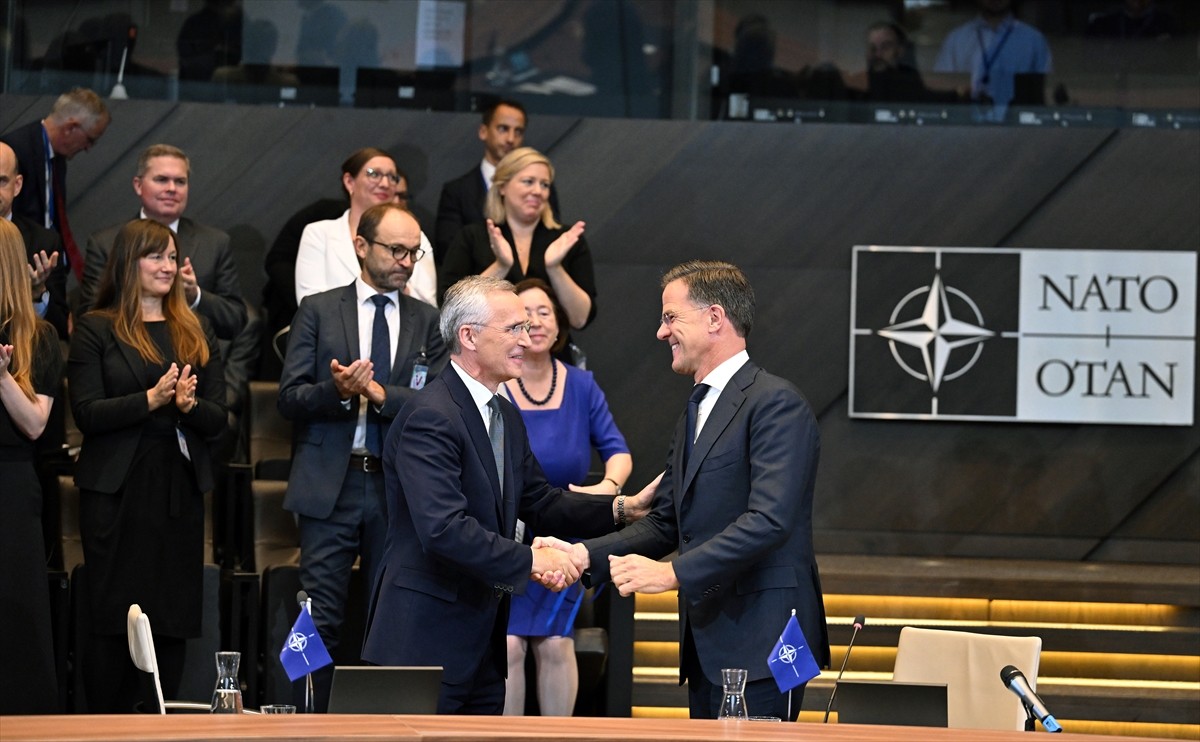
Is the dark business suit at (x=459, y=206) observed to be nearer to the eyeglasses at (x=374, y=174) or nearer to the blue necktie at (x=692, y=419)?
the eyeglasses at (x=374, y=174)

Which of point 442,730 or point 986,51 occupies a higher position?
point 986,51

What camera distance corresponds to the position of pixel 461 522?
3.92m

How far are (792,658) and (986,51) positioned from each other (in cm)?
490

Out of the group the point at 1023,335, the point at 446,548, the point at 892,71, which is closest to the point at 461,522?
the point at 446,548

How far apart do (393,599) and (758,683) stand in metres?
0.93

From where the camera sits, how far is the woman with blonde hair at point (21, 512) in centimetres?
→ 494

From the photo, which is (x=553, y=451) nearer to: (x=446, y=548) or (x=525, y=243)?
(x=525, y=243)

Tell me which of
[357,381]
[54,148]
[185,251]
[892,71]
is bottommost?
[357,381]

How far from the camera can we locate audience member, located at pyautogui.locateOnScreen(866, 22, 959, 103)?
7777 millimetres

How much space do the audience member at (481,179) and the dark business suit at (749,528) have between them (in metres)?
3.05

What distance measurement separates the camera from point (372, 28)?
7.67m

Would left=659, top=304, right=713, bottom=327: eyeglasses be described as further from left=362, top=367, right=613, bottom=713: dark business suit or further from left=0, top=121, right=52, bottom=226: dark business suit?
left=0, top=121, right=52, bottom=226: dark business suit

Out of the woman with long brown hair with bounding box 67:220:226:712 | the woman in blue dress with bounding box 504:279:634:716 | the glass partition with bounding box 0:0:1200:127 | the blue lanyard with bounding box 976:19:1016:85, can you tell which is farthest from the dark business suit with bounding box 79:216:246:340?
the blue lanyard with bounding box 976:19:1016:85

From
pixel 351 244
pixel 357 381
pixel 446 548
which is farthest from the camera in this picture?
pixel 351 244
